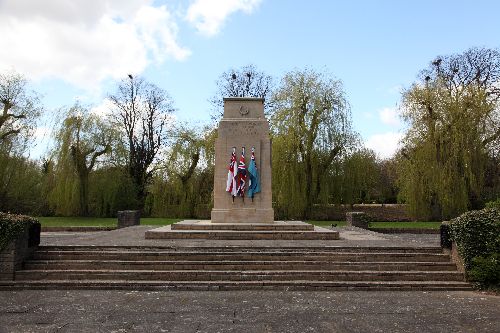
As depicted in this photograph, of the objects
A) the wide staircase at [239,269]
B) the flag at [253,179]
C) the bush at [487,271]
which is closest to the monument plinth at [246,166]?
the flag at [253,179]

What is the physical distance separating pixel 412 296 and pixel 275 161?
18.9 meters

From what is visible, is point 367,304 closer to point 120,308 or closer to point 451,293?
point 451,293

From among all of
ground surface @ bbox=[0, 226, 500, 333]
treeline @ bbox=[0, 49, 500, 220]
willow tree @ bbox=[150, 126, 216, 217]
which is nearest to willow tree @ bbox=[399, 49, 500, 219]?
treeline @ bbox=[0, 49, 500, 220]

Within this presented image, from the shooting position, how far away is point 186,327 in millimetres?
5762

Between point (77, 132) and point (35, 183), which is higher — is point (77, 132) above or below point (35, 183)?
above

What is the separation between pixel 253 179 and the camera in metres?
15.3

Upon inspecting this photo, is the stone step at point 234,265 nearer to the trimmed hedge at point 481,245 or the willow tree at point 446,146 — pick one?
the trimmed hedge at point 481,245

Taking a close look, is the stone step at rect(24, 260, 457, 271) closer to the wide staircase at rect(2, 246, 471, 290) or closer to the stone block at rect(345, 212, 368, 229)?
the wide staircase at rect(2, 246, 471, 290)

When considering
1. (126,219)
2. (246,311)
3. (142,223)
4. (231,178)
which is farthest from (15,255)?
(142,223)

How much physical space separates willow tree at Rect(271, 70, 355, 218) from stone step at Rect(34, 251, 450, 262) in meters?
16.8

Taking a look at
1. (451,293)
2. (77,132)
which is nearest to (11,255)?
(451,293)

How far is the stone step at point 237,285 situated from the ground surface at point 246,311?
23 cm

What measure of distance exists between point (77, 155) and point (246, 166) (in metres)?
17.2

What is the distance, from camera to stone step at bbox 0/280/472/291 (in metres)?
8.25
